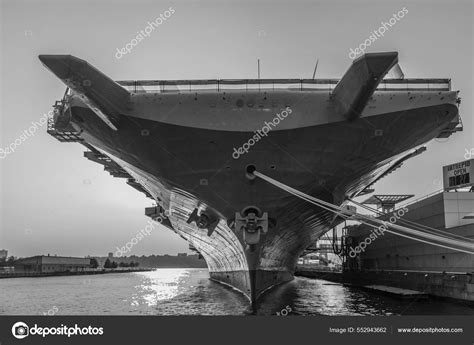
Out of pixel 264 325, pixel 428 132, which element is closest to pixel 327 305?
pixel 428 132

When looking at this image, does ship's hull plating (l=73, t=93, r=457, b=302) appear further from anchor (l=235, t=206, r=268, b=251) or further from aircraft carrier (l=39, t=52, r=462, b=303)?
anchor (l=235, t=206, r=268, b=251)

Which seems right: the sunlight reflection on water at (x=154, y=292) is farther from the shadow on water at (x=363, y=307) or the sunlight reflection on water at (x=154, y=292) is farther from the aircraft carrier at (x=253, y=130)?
the aircraft carrier at (x=253, y=130)

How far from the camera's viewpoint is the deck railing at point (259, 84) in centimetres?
1161

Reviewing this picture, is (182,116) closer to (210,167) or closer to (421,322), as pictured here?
(210,167)

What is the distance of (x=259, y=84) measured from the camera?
39.0 feet

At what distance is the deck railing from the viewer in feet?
38.1

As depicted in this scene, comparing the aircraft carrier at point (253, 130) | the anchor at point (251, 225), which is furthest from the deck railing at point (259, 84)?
the anchor at point (251, 225)

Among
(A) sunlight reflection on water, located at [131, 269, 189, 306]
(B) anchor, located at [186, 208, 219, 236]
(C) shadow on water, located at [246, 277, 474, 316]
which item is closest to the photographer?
(B) anchor, located at [186, 208, 219, 236]

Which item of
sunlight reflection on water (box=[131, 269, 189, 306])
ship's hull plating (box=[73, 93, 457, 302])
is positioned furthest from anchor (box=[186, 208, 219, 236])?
sunlight reflection on water (box=[131, 269, 189, 306])

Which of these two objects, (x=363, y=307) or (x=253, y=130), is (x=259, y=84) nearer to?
(x=253, y=130)

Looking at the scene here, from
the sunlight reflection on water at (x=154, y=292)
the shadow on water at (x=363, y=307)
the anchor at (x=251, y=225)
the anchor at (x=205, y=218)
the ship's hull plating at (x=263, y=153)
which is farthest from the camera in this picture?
the sunlight reflection on water at (x=154, y=292)

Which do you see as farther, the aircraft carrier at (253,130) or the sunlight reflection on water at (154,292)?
the sunlight reflection on water at (154,292)

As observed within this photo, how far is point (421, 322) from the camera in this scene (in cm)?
730

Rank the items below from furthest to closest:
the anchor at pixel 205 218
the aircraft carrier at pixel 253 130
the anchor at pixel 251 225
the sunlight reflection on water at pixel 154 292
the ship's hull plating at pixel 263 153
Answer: the sunlight reflection on water at pixel 154 292 → the anchor at pixel 205 218 → the anchor at pixel 251 225 → the ship's hull plating at pixel 263 153 → the aircraft carrier at pixel 253 130
